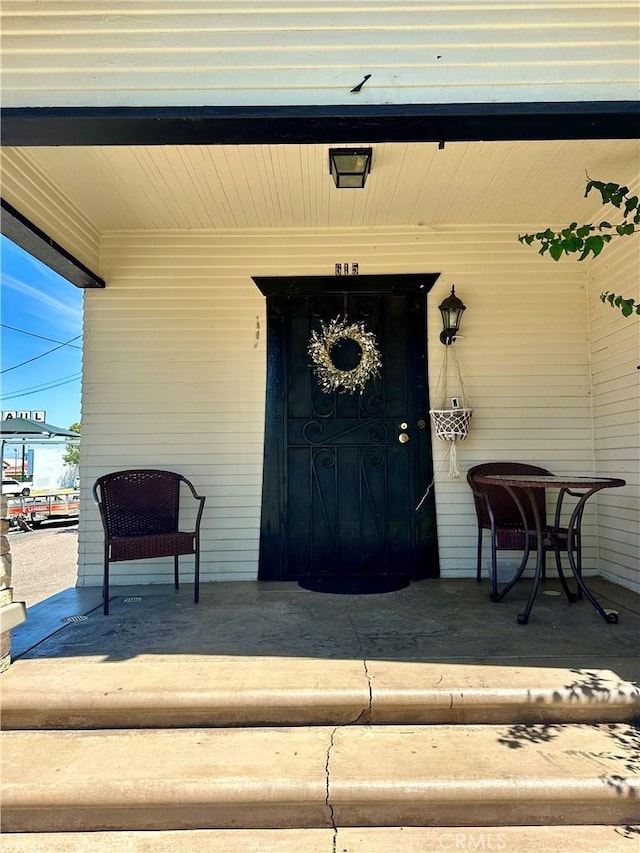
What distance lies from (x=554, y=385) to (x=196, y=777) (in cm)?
336

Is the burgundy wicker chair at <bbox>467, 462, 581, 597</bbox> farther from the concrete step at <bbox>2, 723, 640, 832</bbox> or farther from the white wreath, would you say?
the concrete step at <bbox>2, 723, 640, 832</bbox>

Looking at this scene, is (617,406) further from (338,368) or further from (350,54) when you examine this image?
(350,54)

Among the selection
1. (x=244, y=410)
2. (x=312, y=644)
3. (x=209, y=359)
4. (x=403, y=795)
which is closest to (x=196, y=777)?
(x=403, y=795)

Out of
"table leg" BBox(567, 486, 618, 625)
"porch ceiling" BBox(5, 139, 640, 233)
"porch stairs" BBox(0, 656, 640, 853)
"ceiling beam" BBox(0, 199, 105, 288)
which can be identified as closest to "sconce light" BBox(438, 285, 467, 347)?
"porch ceiling" BBox(5, 139, 640, 233)

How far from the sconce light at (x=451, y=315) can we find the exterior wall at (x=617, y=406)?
99 cm

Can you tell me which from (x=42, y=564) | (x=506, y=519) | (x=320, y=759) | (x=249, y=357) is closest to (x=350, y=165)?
(x=249, y=357)

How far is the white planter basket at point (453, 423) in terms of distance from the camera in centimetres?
364

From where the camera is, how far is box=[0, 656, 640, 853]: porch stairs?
1556mm

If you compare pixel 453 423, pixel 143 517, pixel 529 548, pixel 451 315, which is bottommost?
pixel 529 548

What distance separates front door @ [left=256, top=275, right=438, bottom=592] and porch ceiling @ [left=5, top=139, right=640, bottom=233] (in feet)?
1.66

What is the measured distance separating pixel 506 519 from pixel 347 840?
2481 millimetres

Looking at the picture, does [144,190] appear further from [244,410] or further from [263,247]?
[244,410]

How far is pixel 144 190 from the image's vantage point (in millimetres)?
3287

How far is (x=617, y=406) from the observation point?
136 inches
